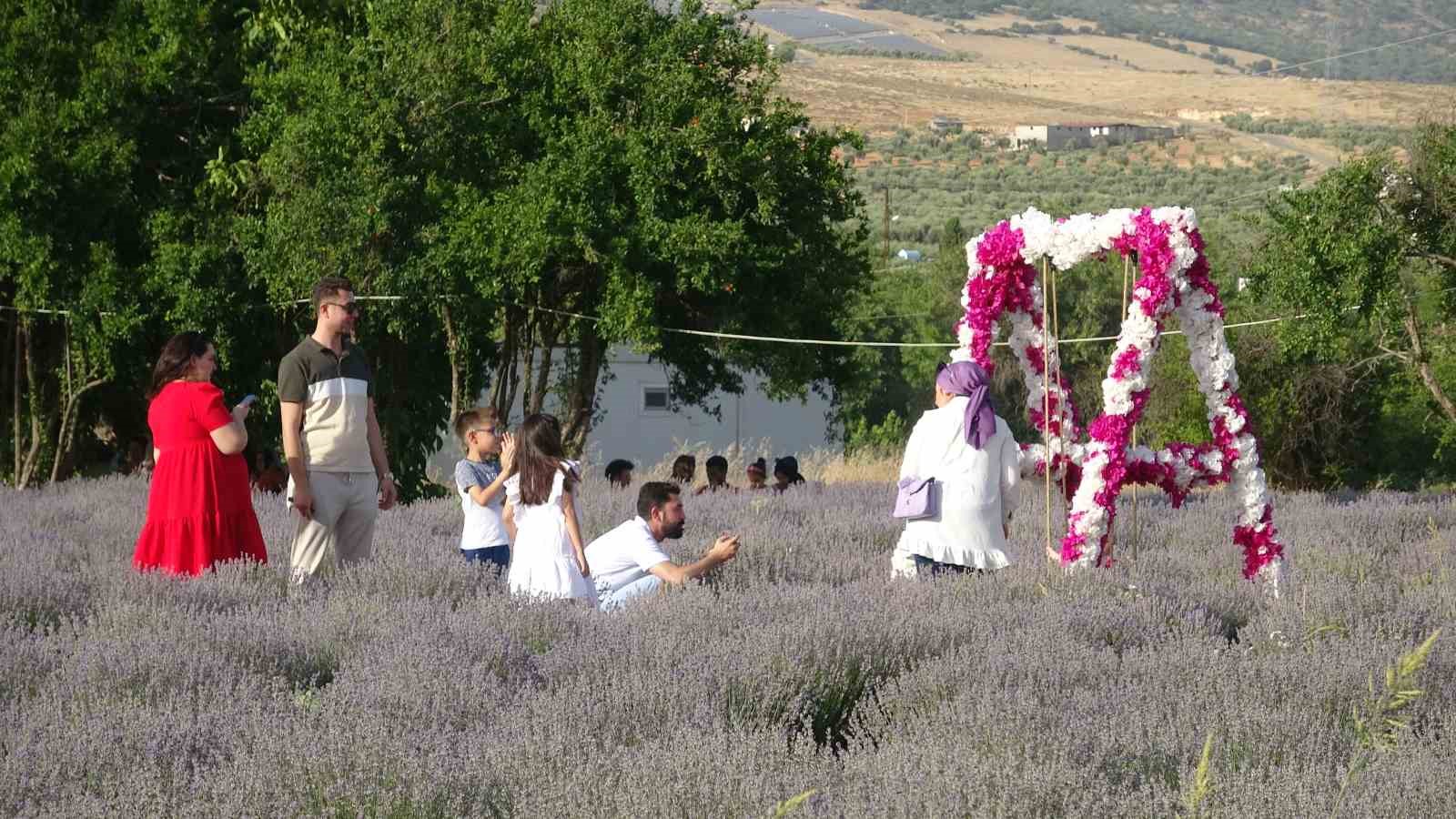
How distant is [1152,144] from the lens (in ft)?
Answer: 312

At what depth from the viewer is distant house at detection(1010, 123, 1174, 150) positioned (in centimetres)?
9769

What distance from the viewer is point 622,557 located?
328 inches

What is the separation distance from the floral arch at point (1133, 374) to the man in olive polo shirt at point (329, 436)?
3.27 metres

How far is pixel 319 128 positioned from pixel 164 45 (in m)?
2.27

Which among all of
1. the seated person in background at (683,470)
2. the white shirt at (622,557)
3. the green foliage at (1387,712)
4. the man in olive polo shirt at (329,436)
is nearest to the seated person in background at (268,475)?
the seated person in background at (683,470)

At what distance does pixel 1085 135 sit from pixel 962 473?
94784mm

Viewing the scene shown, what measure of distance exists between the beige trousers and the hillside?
15674cm

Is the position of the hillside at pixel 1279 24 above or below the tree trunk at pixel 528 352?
above

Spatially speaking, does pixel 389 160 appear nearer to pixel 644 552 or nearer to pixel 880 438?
pixel 644 552

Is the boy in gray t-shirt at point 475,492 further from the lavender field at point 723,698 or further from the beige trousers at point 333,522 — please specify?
the beige trousers at point 333,522

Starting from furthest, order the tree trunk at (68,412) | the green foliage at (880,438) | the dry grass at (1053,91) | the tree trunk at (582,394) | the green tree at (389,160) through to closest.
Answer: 1. the dry grass at (1053,91)
2. the green foliage at (880,438)
3. the tree trunk at (582,394)
4. the tree trunk at (68,412)
5. the green tree at (389,160)

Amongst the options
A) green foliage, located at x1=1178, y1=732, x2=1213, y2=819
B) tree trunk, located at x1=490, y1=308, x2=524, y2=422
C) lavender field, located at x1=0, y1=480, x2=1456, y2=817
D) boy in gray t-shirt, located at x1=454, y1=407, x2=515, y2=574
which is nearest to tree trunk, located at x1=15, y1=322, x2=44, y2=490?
tree trunk, located at x1=490, y1=308, x2=524, y2=422

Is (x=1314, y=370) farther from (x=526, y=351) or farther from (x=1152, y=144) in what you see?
(x=1152, y=144)

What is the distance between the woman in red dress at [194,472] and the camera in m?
8.30
